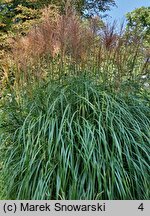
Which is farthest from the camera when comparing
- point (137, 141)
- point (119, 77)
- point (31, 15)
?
point (31, 15)

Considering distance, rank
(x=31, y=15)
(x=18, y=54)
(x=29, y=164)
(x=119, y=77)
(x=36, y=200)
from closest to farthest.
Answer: (x=36, y=200), (x=29, y=164), (x=119, y=77), (x=18, y=54), (x=31, y=15)

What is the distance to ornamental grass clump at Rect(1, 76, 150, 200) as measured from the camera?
2094 mm

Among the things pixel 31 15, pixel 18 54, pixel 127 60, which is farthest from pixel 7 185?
pixel 31 15

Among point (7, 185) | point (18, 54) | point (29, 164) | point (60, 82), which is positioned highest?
point (18, 54)

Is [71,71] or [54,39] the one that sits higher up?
[54,39]

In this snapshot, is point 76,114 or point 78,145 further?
point 76,114

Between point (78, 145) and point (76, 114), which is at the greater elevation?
point (76, 114)

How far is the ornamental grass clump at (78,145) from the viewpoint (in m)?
2.09

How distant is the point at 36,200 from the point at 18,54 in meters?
1.33

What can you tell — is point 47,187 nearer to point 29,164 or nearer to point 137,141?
point 29,164

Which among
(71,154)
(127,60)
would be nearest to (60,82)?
(127,60)

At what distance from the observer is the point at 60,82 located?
109 inches

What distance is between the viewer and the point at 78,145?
2.25 m

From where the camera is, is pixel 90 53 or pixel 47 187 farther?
pixel 90 53
